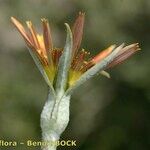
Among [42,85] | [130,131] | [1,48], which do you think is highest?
[1,48]

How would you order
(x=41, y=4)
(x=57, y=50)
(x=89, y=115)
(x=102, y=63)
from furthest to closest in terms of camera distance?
(x=41, y=4) → (x=89, y=115) → (x=57, y=50) → (x=102, y=63)

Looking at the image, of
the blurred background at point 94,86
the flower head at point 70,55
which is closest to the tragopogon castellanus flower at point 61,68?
the flower head at point 70,55

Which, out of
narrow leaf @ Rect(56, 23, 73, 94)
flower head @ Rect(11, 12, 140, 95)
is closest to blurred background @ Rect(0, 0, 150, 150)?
flower head @ Rect(11, 12, 140, 95)

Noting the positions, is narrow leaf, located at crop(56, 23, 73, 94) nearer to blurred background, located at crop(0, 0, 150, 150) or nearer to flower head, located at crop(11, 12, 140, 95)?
flower head, located at crop(11, 12, 140, 95)

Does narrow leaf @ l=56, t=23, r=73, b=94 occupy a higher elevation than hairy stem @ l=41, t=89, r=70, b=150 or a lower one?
higher

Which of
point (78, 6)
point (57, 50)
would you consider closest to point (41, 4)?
point (78, 6)

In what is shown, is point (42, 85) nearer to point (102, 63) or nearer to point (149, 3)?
point (149, 3)
